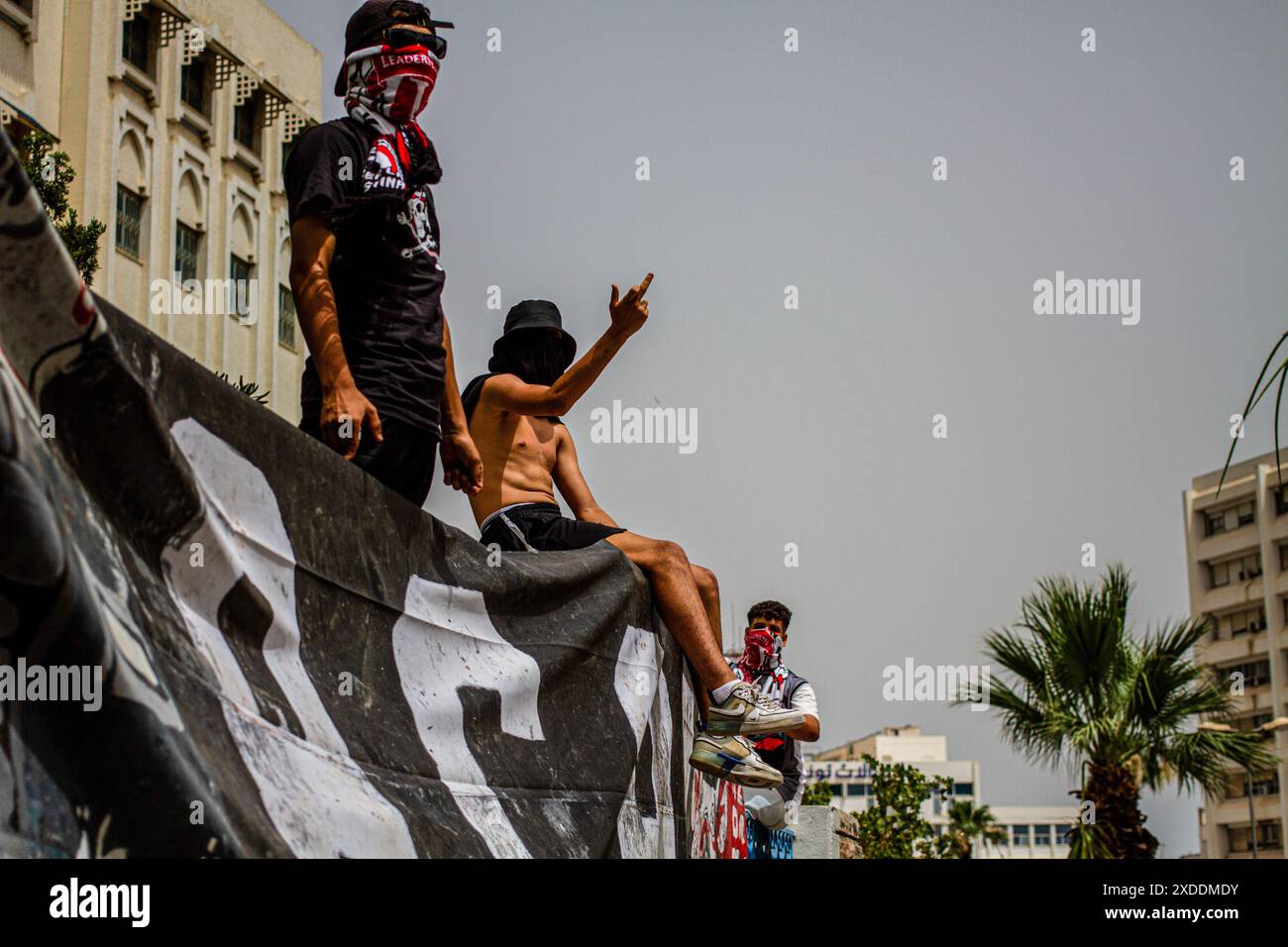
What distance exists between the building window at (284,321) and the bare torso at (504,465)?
2878 centimetres

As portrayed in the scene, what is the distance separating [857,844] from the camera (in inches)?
529

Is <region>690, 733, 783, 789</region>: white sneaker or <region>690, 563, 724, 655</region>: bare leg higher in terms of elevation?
<region>690, 563, 724, 655</region>: bare leg

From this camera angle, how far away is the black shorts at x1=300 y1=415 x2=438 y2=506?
Result: 4117mm

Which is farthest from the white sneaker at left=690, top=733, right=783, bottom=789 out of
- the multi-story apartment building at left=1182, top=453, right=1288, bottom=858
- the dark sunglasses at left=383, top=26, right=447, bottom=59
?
the multi-story apartment building at left=1182, top=453, right=1288, bottom=858

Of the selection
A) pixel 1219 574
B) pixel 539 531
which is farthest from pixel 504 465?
pixel 1219 574

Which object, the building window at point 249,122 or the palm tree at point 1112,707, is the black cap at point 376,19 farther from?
the building window at point 249,122

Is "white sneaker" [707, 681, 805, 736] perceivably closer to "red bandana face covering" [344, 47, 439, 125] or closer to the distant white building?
"red bandana face covering" [344, 47, 439, 125]

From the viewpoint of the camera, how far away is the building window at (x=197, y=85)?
3053cm

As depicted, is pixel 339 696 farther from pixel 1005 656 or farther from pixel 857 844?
pixel 1005 656

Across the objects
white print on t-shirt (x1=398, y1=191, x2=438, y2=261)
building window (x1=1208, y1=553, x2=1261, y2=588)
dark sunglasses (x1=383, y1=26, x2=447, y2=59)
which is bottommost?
white print on t-shirt (x1=398, y1=191, x2=438, y2=261)

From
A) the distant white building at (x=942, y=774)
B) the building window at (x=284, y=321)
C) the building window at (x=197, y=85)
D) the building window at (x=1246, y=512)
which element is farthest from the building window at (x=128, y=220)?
the distant white building at (x=942, y=774)

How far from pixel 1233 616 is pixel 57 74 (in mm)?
67208

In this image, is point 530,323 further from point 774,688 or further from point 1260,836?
point 1260,836

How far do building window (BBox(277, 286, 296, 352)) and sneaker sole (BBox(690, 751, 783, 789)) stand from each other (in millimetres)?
29734
